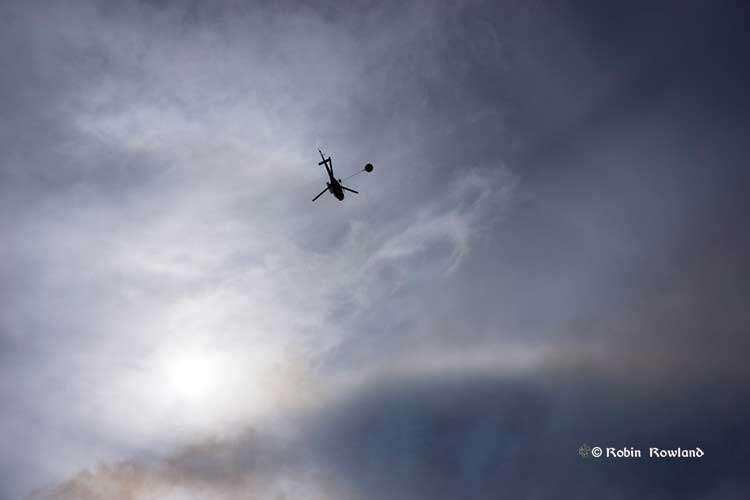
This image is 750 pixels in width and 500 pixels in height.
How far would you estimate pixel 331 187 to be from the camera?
133 metres

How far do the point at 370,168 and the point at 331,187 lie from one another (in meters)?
11.7

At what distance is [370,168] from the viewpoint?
129 m
